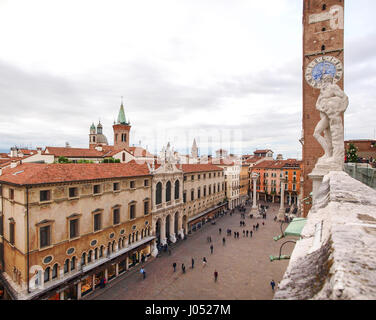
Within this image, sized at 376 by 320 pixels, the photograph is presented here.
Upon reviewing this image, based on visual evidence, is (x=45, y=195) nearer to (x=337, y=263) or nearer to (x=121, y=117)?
(x=337, y=263)

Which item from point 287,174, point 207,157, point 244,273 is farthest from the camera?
point 207,157

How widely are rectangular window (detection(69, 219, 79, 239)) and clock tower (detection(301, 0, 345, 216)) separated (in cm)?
2066

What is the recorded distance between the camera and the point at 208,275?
21516 mm

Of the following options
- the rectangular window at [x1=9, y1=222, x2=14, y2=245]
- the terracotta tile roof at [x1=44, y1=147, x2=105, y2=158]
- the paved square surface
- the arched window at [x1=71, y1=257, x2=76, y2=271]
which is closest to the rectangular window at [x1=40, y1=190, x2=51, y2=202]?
the rectangular window at [x1=9, y1=222, x2=14, y2=245]

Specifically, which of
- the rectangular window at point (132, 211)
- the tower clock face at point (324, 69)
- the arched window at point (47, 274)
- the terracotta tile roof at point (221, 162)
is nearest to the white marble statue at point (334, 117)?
the tower clock face at point (324, 69)

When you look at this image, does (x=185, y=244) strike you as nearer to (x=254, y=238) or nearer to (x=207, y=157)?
(x=254, y=238)

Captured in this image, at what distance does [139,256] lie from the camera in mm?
24484

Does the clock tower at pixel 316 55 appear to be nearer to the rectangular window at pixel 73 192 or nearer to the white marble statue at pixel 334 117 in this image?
the white marble statue at pixel 334 117

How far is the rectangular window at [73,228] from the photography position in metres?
18.1

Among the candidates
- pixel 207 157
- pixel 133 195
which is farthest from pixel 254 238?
pixel 207 157

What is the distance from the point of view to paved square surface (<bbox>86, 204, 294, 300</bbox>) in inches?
720

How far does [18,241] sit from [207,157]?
49.6 meters

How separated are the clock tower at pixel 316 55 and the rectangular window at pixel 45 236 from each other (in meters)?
22.1

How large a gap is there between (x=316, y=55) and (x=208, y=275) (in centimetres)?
2455
